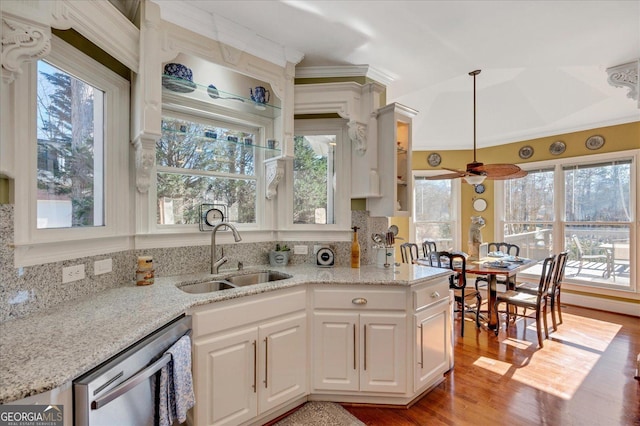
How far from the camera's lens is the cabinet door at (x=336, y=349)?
2.11 meters

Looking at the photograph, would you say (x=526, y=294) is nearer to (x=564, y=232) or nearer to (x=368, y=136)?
(x=564, y=232)

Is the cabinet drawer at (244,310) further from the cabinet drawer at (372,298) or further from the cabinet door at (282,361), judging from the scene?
the cabinet drawer at (372,298)

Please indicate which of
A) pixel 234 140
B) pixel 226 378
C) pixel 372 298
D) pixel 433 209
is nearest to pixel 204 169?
pixel 234 140

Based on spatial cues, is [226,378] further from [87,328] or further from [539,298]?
[539,298]

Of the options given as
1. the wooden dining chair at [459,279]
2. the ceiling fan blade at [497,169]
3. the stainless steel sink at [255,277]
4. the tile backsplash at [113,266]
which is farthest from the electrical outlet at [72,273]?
the ceiling fan blade at [497,169]

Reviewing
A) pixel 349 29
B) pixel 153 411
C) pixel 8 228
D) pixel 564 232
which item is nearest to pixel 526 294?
pixel 564 232

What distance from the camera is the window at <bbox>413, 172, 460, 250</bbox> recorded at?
5.59 m

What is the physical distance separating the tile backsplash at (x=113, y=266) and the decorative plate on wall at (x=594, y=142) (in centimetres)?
376

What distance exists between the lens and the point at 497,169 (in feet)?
11.4

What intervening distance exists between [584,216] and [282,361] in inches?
193

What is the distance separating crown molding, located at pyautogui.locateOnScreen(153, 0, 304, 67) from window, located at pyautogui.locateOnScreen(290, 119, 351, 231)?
58cm

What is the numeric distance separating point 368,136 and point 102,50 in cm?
194

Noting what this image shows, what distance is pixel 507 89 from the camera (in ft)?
13.5

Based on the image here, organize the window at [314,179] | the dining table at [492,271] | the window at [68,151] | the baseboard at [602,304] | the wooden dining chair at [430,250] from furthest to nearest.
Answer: the baseboard at [602,304]
the wooden dining chair at [430,250]
the dining table at [492,271]
the window at [314,179]
the window at [68,151]
